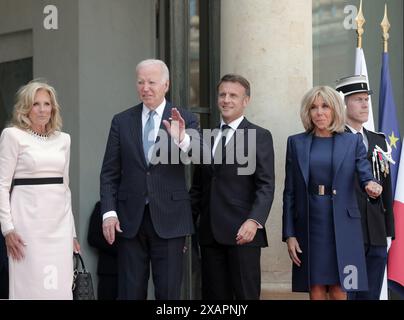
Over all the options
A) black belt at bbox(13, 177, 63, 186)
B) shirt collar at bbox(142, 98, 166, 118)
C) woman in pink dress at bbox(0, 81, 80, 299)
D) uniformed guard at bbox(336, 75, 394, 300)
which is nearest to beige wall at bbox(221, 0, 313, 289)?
uniformed guard at bbox(336, 75, 394, 300)

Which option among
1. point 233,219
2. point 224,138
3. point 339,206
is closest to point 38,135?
point 224,138

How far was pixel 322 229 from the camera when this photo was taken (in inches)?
241

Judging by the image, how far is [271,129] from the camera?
6.69m

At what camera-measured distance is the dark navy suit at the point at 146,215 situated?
18.7 feet

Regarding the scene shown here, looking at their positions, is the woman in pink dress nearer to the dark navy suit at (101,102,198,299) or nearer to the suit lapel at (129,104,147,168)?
the dark navy suit at (101,102,198,299)

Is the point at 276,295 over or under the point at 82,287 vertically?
under

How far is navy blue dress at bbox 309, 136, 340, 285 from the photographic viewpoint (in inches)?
240

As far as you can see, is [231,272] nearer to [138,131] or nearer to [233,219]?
[233,219]

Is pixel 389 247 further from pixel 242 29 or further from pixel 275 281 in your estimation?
pixel 242 29

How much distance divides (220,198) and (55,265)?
1041 mm

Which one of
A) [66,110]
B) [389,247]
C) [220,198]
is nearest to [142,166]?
[220,198]

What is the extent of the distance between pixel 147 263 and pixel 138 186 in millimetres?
441

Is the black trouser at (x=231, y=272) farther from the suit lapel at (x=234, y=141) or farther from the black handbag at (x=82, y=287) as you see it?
the black handbag at (x=82, y=287)
